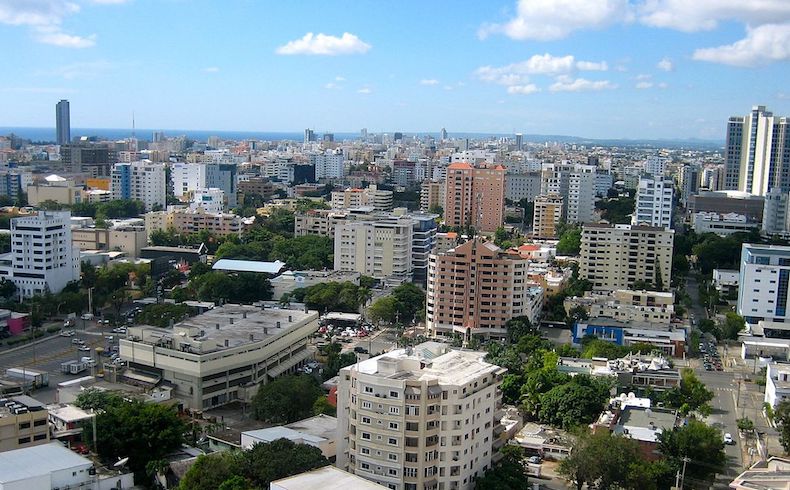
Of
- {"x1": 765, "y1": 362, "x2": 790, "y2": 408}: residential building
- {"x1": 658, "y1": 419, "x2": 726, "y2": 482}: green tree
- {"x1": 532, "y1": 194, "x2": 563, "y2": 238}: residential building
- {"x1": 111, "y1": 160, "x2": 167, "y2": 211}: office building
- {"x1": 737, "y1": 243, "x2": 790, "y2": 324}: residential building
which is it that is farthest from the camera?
{"x1": 111, "y1": 160, "x2": 167, "y2": 211}: office building

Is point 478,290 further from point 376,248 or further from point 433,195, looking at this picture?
point 433,195

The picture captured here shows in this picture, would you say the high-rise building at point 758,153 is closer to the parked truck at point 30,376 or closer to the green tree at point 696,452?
the green tree at point 696,452

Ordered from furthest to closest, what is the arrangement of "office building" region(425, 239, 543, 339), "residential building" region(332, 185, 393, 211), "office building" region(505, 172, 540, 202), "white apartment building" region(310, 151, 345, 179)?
"white apartment building" region(310, 151, 345, 179), "office building" region(505, 172, 540, 202), "residential building" region(332, 185, 393, 211), "office building" region(425, 239, 543, 339)

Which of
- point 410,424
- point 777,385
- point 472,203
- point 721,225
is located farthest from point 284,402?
point 721,225

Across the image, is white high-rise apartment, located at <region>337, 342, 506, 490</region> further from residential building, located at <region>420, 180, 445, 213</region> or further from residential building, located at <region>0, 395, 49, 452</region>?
residential building, located at <region>420, 180, 445, 213</region>

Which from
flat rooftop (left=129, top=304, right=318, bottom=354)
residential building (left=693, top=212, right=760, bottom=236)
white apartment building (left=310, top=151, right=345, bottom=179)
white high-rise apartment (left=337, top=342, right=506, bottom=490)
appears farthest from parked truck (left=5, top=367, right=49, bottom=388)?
white apartment building (left=310, top=151, right=345, bottom=179)

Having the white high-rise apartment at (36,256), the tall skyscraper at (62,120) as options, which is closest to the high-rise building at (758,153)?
the white high-rise apartment at (36,256)
